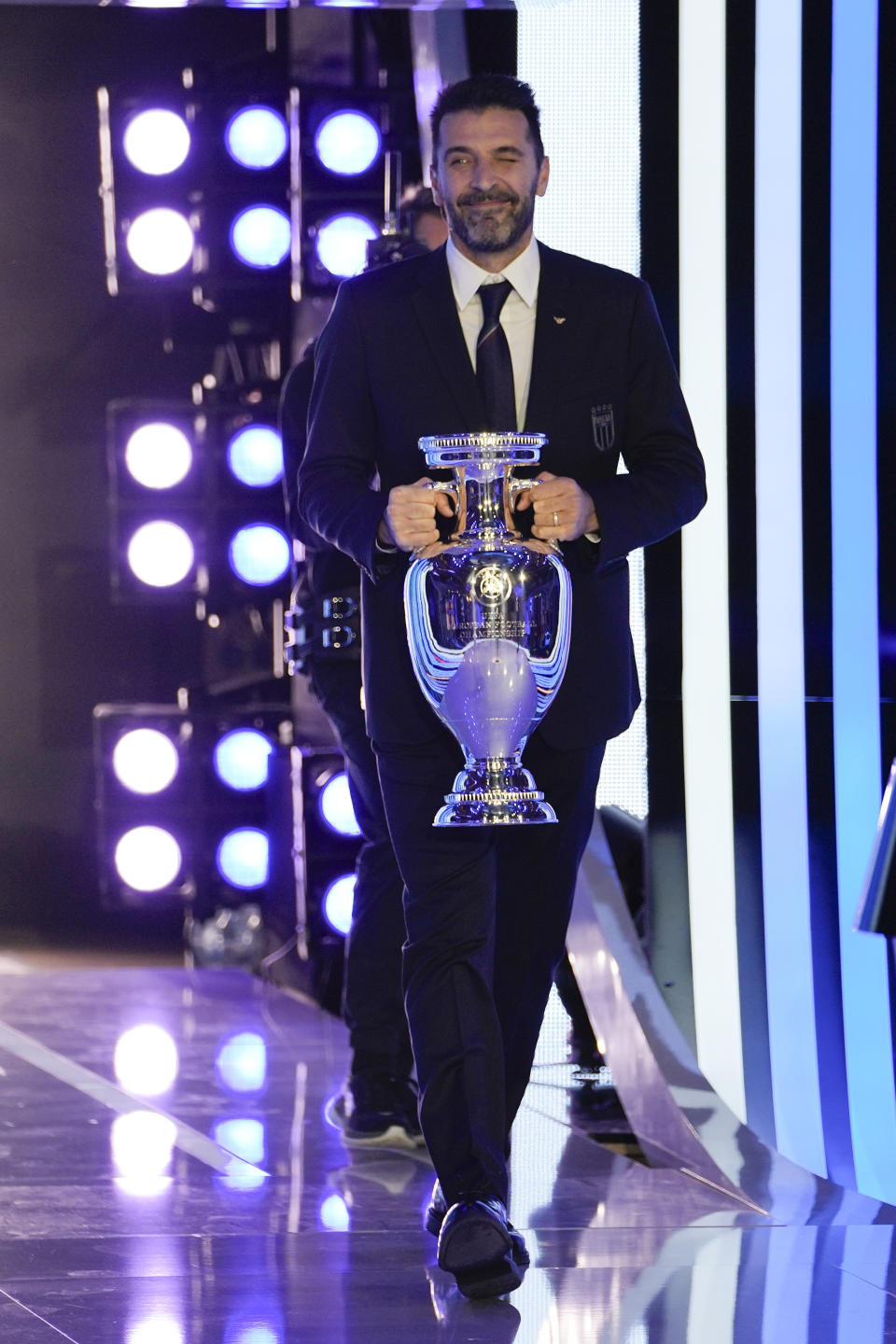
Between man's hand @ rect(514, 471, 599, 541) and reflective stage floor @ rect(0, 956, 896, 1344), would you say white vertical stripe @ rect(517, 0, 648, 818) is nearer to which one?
reflective stage floor @ rect(0, 956, 896, 1344)

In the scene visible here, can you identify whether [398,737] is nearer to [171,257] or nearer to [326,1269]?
[326,1269]

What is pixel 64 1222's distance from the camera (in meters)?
2.67

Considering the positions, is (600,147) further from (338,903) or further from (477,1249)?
(477,1249)

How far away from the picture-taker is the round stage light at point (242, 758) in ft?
17.5

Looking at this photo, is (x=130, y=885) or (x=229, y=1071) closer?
(x=229, y=1071)

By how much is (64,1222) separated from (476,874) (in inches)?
31.2

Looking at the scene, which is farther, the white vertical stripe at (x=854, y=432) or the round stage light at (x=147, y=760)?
the round stage light at (x=147, y=760)

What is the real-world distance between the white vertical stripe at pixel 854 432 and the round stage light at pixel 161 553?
233 cm

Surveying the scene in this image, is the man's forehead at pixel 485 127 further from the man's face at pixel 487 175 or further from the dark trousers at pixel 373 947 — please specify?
the dark trousers at pixel 373 947

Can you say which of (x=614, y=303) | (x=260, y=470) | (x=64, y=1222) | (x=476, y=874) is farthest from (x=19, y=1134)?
(x=260, y=470)

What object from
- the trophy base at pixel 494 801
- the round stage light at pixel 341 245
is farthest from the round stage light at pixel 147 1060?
the round stage light at pixel 341 245

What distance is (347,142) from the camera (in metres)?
5.18

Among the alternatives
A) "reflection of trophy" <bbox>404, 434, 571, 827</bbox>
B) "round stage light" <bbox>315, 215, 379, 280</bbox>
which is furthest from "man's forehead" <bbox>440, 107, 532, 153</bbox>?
"round stage light" <bbox>315, 215, 379, 280</bbox>

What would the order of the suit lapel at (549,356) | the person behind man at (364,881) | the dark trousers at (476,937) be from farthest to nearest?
the person behind man at (364,881), the suit lapel at (549,356), the dark trousers at (476,937)
